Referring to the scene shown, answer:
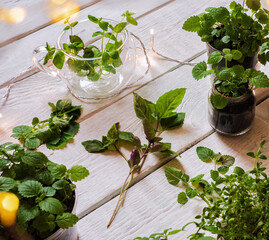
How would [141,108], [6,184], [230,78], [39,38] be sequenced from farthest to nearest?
[39,38] < [141,108] < [230,78] < [6,184]

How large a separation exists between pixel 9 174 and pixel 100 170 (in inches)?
12.0

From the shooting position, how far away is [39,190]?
→ 2.28ft

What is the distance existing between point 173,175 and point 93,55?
368 mm

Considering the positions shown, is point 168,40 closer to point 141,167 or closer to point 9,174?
point 141,167

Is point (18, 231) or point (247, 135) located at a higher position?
point (18, 231)

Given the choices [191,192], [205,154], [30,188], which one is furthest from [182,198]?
[30,188]

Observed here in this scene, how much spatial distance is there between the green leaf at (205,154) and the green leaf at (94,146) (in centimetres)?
23

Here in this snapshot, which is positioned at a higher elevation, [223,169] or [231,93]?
[231,93]

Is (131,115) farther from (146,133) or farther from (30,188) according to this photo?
(30,188)

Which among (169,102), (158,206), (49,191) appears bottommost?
(158,206)

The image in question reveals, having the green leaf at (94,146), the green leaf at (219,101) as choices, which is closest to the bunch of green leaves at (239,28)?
the green leaf at (219,101)

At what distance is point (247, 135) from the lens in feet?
3.32

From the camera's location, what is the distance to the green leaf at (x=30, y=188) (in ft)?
2.22

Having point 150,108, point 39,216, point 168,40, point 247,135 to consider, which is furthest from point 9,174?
point 168,40
